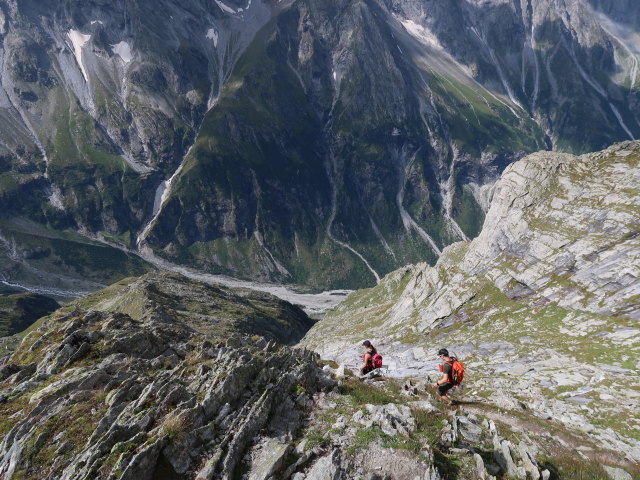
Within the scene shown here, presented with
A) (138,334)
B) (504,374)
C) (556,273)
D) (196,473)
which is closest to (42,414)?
(196,473)

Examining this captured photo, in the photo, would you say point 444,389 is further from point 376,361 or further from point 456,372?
point 376,361

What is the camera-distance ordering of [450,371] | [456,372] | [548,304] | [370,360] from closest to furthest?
1. [456,372]
2. [450,371]
3. [370,360]
4. [548,304]

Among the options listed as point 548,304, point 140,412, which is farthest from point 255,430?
point 548,304

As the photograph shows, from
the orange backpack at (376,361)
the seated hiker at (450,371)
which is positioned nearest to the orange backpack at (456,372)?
the seated hiker at (450,371)

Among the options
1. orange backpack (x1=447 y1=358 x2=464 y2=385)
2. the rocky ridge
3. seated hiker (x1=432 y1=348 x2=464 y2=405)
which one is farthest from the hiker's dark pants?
the rocky ridge

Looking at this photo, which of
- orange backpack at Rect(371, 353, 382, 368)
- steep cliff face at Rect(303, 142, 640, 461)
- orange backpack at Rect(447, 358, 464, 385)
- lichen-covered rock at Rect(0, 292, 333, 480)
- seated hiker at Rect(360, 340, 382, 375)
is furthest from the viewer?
steep cliff face at Rect(303, 142, 640, 461)

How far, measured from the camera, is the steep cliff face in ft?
121

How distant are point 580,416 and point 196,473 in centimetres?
3024

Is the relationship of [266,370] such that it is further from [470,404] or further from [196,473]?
[470,404]

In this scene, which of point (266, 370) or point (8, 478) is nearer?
point (8, 478)

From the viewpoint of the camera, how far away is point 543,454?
19.2 meters

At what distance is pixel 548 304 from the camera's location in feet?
219

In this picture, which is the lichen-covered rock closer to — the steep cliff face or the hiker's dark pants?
the hiker's dark pants

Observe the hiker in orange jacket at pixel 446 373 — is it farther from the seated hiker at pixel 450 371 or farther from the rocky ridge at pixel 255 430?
the rocky ridge at pixel 255 430
